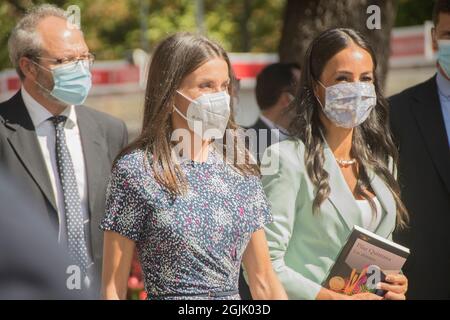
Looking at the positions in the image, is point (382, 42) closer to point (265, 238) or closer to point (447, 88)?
point (447, 88)

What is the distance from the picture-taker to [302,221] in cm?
362

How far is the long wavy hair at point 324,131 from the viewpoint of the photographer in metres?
3.69

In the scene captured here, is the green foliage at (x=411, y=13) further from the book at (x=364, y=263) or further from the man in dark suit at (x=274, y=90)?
the book at (x=364, y=263)

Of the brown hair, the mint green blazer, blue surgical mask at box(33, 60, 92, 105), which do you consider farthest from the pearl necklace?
blue surgical mask at box(33, 60, 92, 105)

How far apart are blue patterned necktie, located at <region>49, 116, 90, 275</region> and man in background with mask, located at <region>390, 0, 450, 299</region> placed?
145 cm

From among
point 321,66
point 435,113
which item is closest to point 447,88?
point 435,113

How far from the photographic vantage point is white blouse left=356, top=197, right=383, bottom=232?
366 cm

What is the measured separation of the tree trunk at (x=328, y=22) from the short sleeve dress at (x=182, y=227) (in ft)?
10.8

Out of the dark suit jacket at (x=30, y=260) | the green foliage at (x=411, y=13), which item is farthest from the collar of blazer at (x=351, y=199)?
the green foliage at (x=411, y=13)

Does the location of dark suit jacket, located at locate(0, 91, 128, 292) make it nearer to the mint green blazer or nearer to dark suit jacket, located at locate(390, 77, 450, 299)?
the mint green blazer

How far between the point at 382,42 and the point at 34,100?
297 cm

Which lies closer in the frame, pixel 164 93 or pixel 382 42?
pixel 164 93

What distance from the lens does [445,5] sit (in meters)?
4.25

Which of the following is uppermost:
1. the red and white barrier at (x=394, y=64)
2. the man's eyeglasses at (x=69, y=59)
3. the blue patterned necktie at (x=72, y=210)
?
the man's eyeglasses at (x=69, y=59)
